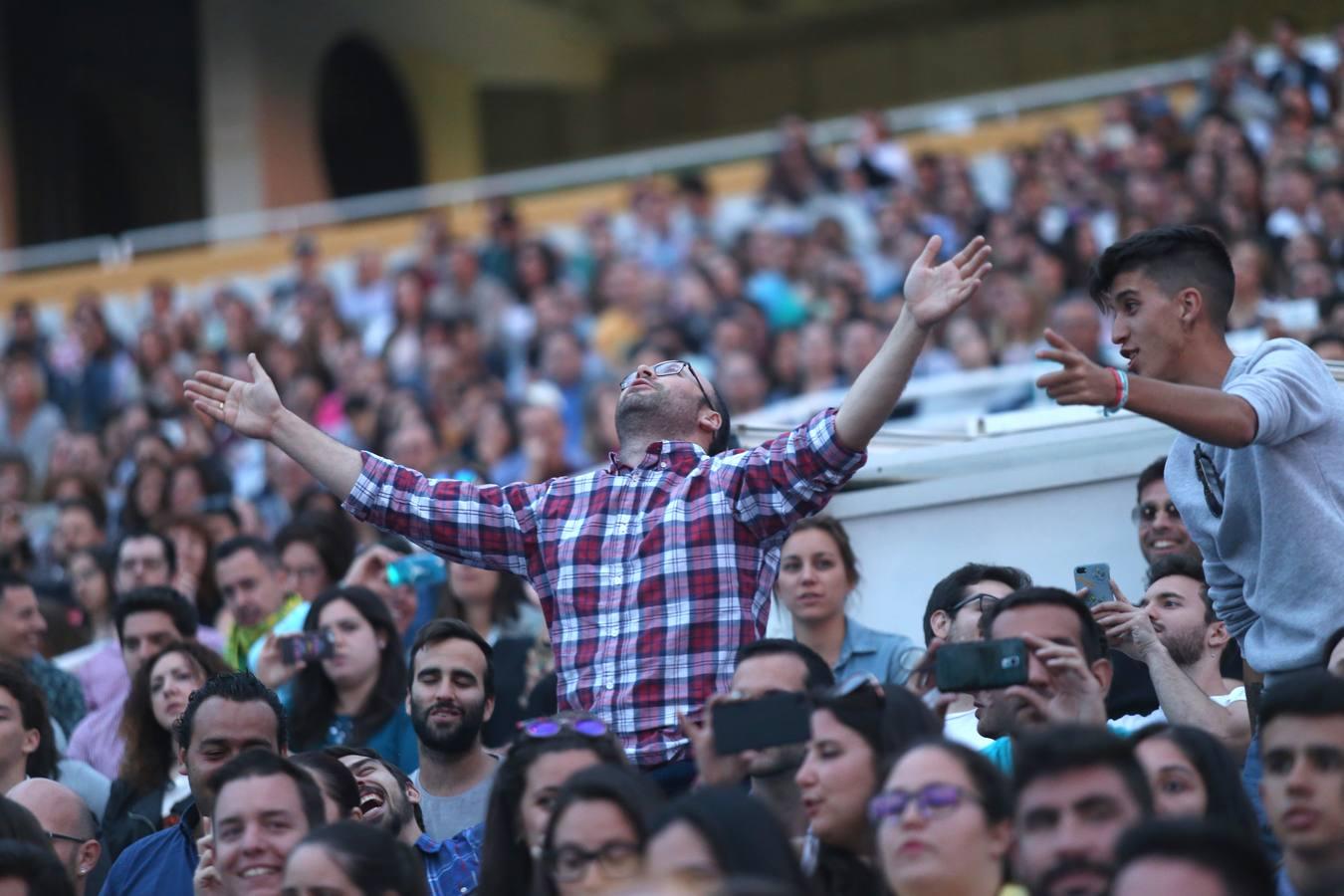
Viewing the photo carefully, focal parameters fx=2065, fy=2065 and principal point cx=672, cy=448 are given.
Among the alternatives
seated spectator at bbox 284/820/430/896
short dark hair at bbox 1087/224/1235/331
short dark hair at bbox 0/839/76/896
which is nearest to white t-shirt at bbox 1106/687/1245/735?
short dark hair at bbox 1087/224/1235/331

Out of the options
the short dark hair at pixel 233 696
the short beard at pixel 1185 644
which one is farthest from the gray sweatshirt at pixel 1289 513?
the short dark hair at pixel 233 696

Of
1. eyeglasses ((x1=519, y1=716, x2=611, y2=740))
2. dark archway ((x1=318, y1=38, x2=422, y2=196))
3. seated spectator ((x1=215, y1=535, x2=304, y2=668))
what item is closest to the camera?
eyeglasses ((x1=519, y1=716, x2=611, y2=740))

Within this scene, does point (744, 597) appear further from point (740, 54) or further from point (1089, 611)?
point (740, 54)

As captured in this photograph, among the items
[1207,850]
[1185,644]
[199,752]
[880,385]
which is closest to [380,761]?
[199,752]

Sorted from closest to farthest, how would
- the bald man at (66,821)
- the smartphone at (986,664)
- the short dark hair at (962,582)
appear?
the smartphone at (986,664), the bald man at (66,821), the short dark hair at (962,582)

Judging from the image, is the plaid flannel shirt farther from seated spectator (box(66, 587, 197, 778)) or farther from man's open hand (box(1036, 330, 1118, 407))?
seated spectator (box(66, 587, 197, 778))

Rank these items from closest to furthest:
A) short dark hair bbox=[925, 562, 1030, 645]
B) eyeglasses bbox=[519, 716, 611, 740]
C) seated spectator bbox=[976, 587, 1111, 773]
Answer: seated spectator bbox=[976, 587, 1111, 773] → eyeglasses bbox=[519, 716, 611, 740] → short dark hair bbox=[925, 562, 1030, 645]

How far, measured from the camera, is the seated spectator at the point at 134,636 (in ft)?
23.5

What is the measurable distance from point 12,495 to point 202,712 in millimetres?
6828

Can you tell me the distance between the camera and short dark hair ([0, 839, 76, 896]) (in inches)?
178

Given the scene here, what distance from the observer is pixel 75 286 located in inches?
735

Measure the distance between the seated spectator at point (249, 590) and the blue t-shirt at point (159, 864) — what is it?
239 centimetres

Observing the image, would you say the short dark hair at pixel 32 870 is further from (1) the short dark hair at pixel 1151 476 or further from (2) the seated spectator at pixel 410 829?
(1) the short dark hair at pixel 1151 476

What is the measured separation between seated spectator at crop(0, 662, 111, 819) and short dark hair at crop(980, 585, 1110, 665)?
2.93 meters
